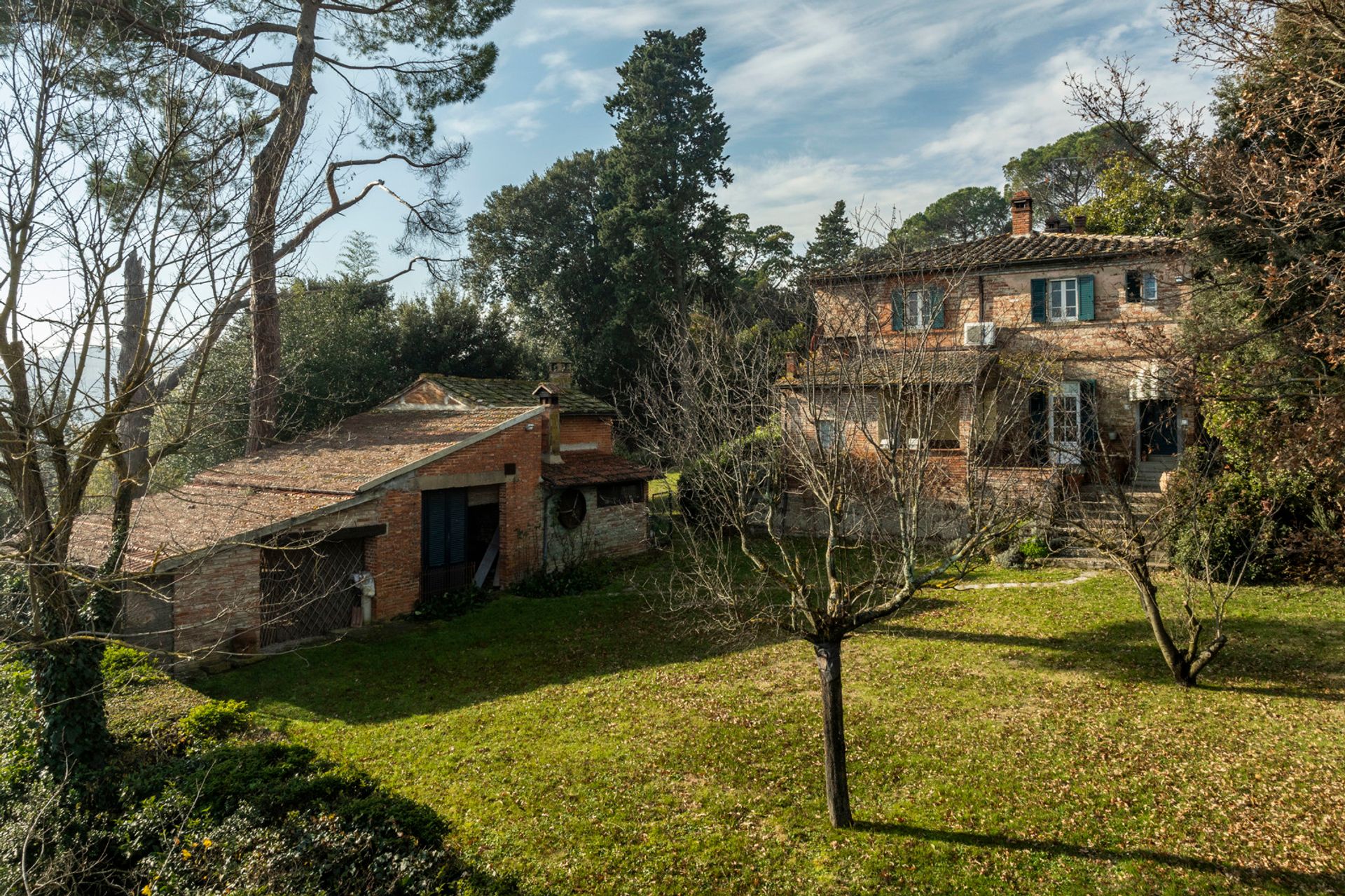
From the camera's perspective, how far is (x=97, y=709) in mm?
8562

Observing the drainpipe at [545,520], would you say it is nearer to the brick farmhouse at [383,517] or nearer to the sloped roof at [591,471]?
the brick farmhouse at [383,517]

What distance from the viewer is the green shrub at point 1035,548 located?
17.3 meters

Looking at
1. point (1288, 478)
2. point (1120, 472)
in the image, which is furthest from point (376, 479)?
point (1120, 472)

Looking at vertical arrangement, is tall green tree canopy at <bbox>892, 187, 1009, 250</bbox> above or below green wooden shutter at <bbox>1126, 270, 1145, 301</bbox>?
above

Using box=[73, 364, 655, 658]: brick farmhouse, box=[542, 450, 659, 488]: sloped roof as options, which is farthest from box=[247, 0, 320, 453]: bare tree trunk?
box=[542, 450, 659, 488]: sloped roof

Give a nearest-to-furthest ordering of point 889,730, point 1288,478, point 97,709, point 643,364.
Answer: point 97,709 → point 889,730 → point 1288,478 → point 643,364

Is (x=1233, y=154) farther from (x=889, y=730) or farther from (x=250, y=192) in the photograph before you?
(x=250, y=192)

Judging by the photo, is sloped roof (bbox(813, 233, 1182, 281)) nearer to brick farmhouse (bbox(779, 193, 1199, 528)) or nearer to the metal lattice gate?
brick farmhouse (bbox(779, 193, 1199, 528))

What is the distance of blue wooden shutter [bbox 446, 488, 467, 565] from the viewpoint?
54.2 feet

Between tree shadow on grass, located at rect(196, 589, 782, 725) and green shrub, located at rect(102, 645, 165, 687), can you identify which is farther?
green shrub, located at rect(102, 645, 165, 687)

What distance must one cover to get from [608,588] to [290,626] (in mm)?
6842

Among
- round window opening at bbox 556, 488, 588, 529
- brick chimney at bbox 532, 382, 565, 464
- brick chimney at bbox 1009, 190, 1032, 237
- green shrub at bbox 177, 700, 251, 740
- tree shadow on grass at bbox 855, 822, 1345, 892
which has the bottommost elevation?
tree shadow on grass at bbox 855, 822, 1345, 892

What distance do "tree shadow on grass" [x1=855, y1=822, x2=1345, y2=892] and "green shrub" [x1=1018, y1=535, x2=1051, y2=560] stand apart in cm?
1134

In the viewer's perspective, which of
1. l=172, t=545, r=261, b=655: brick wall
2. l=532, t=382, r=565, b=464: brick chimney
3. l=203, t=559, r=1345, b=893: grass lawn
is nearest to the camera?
l=203, t=559, r=1345, b=893: grass lawn
